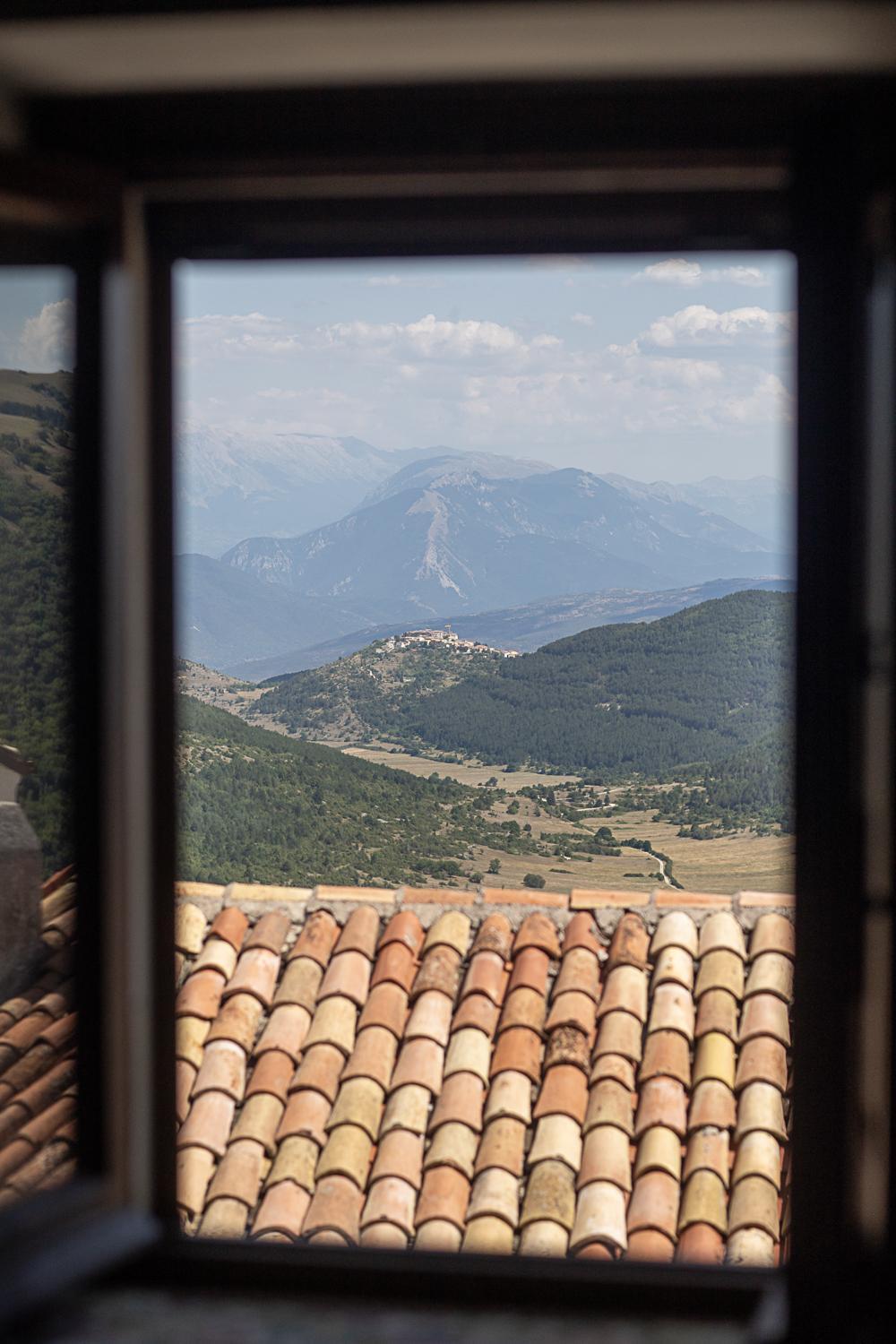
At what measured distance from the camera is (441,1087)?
389 cm

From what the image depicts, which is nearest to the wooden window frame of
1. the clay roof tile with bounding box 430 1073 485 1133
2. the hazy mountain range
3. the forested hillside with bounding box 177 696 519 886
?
the clay roof tile with bounding box 430 1073 485 1133

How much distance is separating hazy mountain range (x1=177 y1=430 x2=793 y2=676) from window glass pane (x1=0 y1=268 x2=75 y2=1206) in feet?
81.9

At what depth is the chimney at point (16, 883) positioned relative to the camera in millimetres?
3084

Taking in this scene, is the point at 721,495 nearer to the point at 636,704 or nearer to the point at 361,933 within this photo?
the point at 636,704

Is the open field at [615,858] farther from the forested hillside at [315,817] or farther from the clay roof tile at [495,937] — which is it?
the clay roof tile at [495,937]

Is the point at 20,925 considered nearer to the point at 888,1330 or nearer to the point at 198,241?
the point at 198,241

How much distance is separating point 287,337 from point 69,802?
37.6 meters

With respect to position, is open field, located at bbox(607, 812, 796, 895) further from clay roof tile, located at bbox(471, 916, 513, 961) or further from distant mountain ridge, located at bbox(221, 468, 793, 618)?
clay roof tile, located at bbox(471, 916, 513, 961)

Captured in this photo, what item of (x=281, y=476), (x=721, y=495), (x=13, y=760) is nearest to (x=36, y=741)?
(x=13, y=760)

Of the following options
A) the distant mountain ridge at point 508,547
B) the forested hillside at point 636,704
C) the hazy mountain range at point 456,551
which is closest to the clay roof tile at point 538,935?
the forested hillside at point 636,704

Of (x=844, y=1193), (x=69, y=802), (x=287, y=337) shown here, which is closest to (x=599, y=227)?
(x=69, y=802)

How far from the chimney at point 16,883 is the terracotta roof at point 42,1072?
0.06 meters

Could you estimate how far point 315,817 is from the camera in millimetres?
17859

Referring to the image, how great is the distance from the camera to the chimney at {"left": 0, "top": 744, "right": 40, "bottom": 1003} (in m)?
3.08
